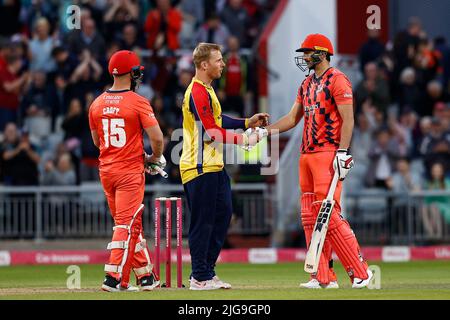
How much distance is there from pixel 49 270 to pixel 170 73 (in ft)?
20.0

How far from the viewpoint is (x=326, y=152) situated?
44.1ft

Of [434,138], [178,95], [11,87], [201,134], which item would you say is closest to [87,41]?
[11,87]

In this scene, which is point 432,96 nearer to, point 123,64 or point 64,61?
point 64,61

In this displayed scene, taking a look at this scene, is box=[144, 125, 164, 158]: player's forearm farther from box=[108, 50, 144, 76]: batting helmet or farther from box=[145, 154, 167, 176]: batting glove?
box=[108, 50, 144, 76]: batting helmet

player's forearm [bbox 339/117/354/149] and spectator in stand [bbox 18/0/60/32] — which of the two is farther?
spectator in stand [bbox 18/0/60/32]

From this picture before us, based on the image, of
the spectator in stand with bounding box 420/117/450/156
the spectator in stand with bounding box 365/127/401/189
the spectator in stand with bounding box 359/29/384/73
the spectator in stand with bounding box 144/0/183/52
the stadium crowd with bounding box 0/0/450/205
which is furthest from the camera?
the spectator in stand with bounding box 359/29/384/73

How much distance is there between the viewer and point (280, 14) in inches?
968

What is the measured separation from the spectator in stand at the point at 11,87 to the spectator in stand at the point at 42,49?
0.30 m

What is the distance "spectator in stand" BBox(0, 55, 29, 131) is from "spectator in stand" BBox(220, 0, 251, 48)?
409cm

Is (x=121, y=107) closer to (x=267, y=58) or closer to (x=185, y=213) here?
(x=185, y=213)

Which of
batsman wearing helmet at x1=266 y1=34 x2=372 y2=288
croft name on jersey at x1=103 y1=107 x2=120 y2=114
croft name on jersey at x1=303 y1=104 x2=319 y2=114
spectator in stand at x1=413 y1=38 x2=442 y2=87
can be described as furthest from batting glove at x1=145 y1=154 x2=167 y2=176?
spectator in stand at x1=413 y1=38 x2=442 y2=87

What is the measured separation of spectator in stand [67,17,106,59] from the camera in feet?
78.9
